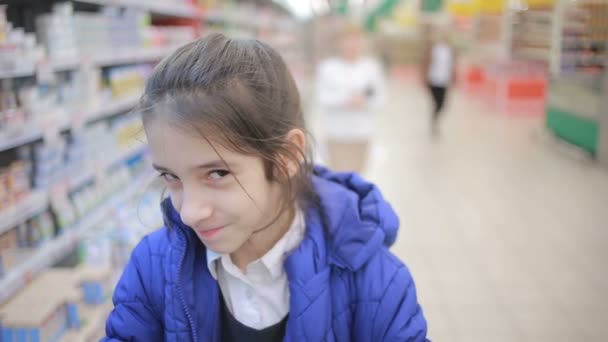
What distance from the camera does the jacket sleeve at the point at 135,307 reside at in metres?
1.13

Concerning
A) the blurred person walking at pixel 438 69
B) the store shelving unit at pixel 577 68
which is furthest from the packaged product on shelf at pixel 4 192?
the blurred person walking at pixel 438 69

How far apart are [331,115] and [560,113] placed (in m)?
4.10

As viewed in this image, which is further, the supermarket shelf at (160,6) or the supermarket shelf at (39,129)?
the supermarket shelf at (160,6)

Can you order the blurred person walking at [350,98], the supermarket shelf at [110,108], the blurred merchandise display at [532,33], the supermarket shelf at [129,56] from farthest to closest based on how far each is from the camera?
1. the blurred merchandise display at [532,33]
2. the blurred person walking at [350,98]
3. the supermarket shelf at [129,56]
4. the supermarket shelf at [110,108]

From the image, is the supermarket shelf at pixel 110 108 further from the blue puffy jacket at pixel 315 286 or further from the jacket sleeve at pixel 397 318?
the jacket sleeve at pixel 397 318

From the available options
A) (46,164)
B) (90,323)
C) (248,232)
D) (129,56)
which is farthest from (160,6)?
(248,232)

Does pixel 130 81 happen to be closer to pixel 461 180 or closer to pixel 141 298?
pixel 141 298

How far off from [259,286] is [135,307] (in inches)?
11.0

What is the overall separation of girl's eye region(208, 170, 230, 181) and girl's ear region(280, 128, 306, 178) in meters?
0.13

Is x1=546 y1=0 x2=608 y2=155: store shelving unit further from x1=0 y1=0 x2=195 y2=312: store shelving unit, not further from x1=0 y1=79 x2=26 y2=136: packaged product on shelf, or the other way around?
x1=0 y1=79 x2=26 y2=136: packaged product on shelf

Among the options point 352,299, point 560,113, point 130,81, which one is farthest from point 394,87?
point 352,299

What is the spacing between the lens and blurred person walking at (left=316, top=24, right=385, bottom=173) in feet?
13.6

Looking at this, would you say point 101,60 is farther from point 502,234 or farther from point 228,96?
point 502,234

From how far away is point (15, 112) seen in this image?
7.45 ft
